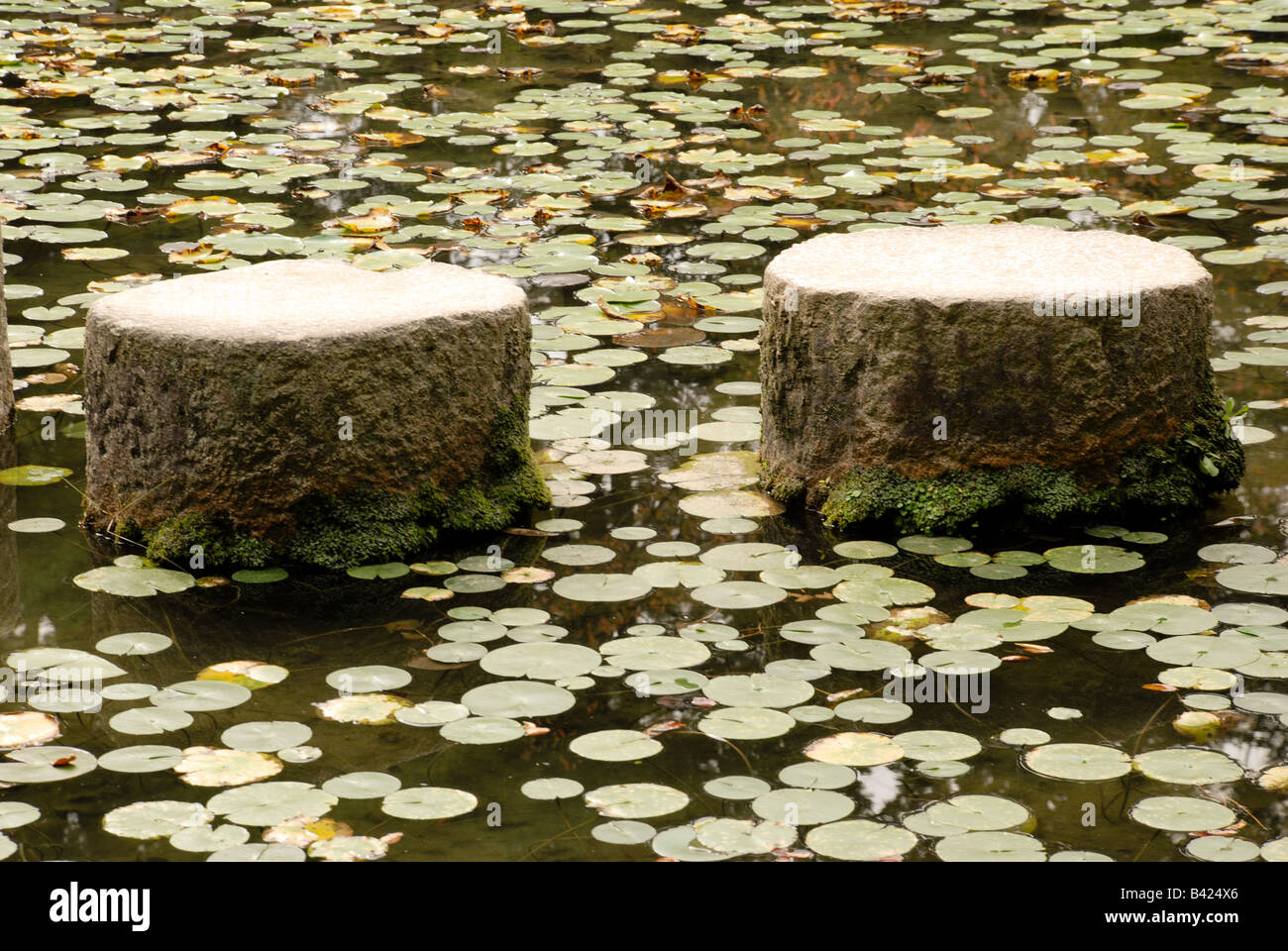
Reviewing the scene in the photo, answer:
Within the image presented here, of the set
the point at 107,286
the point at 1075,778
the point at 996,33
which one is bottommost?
the point at 1075,778

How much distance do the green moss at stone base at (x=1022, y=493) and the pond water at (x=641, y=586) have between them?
49mm

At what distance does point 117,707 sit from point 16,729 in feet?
0.53

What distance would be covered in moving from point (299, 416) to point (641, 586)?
0.72m

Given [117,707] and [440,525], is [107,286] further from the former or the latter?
[117,707]

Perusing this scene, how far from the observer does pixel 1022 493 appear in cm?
367

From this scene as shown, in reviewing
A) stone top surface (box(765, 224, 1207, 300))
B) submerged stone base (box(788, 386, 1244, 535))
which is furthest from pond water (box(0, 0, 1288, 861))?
stone top surface (box(765, 224, 1207, 300))

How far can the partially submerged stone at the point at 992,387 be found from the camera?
354 centimetres

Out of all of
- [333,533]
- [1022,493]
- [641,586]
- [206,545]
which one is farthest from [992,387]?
[206,545]

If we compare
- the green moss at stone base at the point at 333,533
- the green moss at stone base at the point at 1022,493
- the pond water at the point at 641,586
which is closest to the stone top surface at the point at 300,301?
the green moss at stone base at the point at 333,533

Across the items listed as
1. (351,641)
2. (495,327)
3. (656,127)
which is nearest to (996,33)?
(656,127)

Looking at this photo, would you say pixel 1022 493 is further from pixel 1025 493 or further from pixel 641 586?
pixel 641 586
